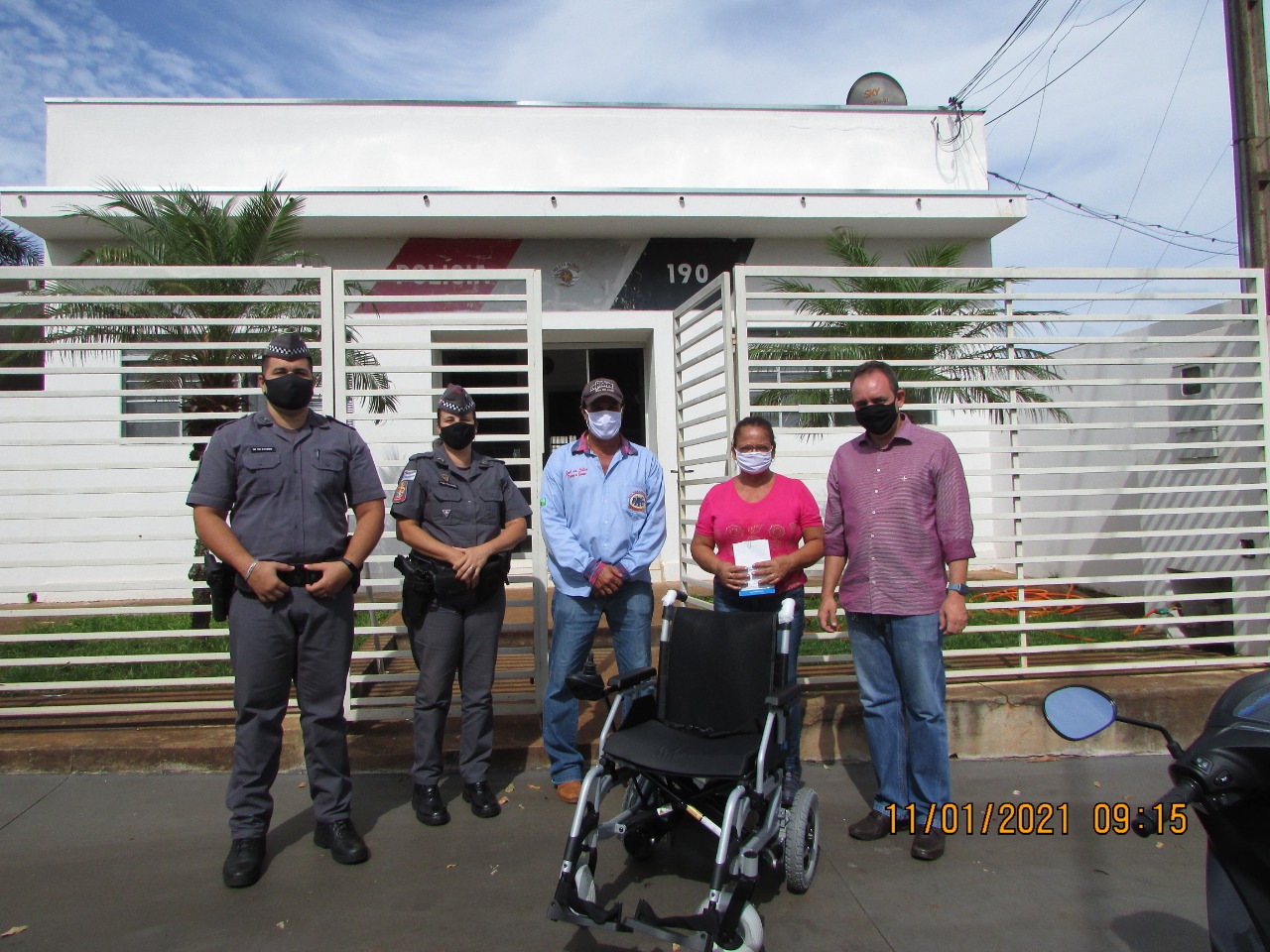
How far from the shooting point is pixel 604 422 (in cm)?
453

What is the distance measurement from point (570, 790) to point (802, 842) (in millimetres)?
1401

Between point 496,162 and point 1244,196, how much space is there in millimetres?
7543

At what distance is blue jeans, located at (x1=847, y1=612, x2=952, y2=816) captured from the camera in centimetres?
394

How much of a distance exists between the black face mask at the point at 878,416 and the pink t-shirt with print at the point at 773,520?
1.52 feet

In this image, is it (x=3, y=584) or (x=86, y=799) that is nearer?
(x=86, y=799)

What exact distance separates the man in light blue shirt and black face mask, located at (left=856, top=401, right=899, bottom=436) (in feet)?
3.83

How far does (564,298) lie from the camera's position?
9898mm

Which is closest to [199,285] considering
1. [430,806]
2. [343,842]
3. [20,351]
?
[20,351]

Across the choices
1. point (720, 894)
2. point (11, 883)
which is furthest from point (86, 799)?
point (720, 894)

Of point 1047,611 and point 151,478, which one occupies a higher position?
point 151,478

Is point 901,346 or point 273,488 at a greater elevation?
point 901,346

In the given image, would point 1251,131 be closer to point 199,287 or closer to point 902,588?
point 902,588

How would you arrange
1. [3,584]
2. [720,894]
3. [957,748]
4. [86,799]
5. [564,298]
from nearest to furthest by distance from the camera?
[720,894], [86,799], [957,748], [3,584], [564,298]

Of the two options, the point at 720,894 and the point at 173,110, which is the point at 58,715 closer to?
the point at 720,894
